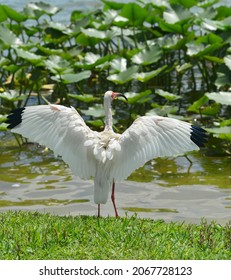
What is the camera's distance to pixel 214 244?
5.09m

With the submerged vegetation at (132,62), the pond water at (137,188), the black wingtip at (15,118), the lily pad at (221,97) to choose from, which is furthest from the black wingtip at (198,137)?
the lily pad at (221,97)

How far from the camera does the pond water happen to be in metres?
7.19

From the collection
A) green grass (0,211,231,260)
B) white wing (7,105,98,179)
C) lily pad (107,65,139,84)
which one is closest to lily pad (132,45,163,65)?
lily pad (107,65,139,84)

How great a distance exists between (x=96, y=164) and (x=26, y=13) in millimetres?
5469

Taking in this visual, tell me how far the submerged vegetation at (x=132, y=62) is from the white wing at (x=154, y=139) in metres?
1.93

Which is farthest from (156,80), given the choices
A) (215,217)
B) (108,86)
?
(215,217)

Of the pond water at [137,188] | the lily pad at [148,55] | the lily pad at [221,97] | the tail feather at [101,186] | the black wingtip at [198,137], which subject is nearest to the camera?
the black wingtip at [198,137]

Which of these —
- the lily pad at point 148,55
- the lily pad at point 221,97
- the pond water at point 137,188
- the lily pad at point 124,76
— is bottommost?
the pond water at point 137,188

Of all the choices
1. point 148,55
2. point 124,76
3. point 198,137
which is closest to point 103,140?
point 198,137

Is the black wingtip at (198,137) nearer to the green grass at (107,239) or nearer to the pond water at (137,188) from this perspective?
the green grass at (107,239)

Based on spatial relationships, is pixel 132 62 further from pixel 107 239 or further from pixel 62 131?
pixel 107 239

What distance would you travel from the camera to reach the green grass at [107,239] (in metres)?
4.86

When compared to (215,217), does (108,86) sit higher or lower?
A: higher
